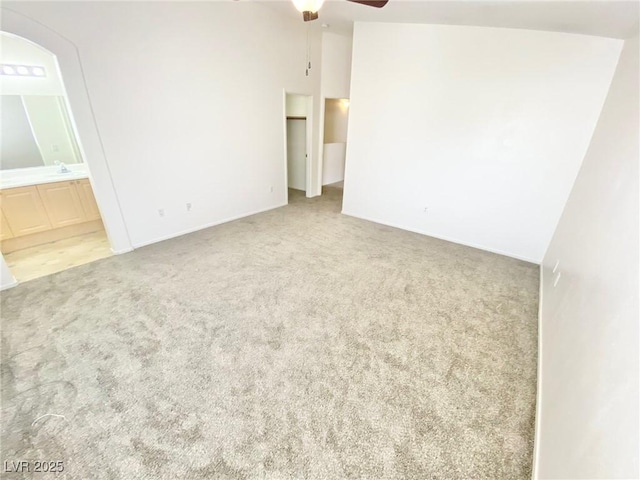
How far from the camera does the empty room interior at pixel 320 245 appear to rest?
155 centimetres

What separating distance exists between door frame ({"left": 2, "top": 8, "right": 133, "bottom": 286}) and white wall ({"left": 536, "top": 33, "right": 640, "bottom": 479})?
4.58 m

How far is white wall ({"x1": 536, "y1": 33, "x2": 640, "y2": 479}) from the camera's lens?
92cm

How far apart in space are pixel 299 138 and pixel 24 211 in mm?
4768

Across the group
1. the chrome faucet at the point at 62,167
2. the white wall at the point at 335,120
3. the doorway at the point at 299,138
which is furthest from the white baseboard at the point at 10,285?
the white wall at the point at 335,120

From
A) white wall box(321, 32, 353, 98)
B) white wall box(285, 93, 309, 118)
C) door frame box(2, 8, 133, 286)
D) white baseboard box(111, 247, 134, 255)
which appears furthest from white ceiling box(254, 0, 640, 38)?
white baseboard box(111, 247, 134, 255)

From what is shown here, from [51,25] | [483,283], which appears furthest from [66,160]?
[483,283]

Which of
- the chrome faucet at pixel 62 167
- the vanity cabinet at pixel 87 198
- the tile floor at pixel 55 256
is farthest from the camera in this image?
the chrome faucet at pixel 62 167

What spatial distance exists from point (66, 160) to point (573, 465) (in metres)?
6.33

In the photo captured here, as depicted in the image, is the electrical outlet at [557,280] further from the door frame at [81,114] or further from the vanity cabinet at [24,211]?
the vanity cabinet at [24,211]

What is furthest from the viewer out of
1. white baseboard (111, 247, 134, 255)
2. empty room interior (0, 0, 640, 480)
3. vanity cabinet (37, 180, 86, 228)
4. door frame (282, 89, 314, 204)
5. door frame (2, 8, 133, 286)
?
door frame (282, 89, 314, 204)

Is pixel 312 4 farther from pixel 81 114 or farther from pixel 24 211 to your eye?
pixel 24 211

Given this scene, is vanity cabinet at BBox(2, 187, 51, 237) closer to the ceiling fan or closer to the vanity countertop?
the vanity countertop

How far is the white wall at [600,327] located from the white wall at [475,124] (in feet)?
1.95

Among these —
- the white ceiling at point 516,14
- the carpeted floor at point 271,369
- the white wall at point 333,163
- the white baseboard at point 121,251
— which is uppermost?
the white ceiling at point 516,14
